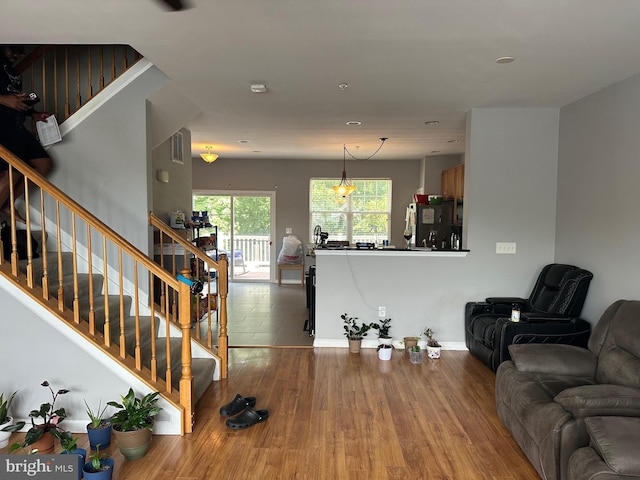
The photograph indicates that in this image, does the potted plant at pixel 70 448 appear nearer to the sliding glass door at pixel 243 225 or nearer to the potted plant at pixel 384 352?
the potted plant at pixel 384 352

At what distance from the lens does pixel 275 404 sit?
3213mm

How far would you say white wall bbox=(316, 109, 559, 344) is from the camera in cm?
445

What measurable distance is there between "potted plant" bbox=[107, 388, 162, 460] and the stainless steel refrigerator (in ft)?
16.9

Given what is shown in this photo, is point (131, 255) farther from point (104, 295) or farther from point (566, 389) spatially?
point (566, 389)

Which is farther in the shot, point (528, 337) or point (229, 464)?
point (528, 337)

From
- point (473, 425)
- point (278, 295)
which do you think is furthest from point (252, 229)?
point (473, 425)

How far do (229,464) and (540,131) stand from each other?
13.9 feet

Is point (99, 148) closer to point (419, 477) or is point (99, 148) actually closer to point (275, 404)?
point (275, 404)

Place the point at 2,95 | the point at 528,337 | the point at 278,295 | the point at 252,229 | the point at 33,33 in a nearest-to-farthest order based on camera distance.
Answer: the point at 33,33 < the point at 2,95 < the point at 528,337 < the point at 278,295 < the point at 252,229

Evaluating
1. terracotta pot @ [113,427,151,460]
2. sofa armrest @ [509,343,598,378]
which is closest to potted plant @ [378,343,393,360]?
sofa armrest @ [509,343,598,378]


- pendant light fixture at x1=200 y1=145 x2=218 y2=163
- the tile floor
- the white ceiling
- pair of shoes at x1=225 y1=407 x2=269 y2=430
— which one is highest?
the white ceiling

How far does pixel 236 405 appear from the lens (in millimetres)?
3035

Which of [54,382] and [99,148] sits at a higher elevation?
[99,148]

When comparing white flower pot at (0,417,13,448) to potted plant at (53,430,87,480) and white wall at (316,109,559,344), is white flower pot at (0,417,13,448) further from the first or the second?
white wall at (316,109,559,344)
